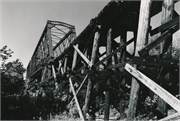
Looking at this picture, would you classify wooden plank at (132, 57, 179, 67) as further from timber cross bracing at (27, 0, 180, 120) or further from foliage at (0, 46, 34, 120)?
foliage at (0, 46, 34, 120)

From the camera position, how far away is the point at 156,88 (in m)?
2.64

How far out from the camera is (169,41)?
3318 mm

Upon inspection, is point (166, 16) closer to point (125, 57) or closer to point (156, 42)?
point (156, 42)

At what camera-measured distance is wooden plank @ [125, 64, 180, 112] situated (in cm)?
232

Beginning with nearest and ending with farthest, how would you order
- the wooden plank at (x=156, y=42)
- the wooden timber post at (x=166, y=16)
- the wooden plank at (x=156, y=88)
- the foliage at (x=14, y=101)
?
the wooden plank at (x=156, y=88) → the wooden plank at (x=156, y=42) → the wooden timber post at (x=166, y=16) → the foliage at (x=14, y=101)

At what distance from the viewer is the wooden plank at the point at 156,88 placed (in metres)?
2.32

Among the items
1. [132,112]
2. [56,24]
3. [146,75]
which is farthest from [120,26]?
[56,24]

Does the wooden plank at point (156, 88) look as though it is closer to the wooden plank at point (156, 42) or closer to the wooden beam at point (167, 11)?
the wooden plank at point (156, 42)

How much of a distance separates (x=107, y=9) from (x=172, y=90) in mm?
2448

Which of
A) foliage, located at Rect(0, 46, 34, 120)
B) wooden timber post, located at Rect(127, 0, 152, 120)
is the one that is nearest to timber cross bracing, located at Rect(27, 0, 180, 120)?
wooden timber post, located at Rect(127, 0, 152, 120)

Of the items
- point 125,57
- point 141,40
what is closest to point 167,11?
point 141,40

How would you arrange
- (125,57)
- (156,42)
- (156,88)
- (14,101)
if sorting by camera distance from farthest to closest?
(125,57) < (14,101) < (156,42) < (156,88)

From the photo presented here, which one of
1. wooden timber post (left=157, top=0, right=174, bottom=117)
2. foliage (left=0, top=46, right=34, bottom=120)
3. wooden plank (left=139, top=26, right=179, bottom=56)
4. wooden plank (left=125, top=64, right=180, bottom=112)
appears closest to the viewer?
wooden plank (left=125, top=64, right=180, bottom=112)

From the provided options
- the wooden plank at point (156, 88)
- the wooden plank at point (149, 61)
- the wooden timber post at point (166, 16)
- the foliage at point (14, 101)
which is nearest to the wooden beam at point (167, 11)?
the wooden timber post at point (166, 16)
